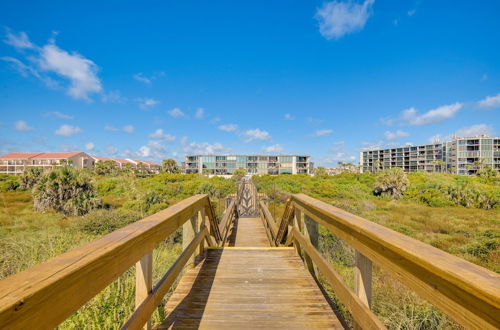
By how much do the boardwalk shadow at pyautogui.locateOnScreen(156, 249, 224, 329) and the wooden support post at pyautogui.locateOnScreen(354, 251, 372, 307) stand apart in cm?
134

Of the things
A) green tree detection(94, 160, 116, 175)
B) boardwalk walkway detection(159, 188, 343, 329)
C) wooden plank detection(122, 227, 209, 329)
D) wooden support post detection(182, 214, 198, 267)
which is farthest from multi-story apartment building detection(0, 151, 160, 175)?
wooden plank detection(122, 227, 209, 329)

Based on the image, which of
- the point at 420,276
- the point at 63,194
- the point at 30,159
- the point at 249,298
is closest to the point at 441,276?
the point at 420,276

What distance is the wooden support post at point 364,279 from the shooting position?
4.75 feet

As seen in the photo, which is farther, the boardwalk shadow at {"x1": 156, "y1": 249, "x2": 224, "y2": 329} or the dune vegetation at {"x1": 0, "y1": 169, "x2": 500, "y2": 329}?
the dune vegetation at {"x1": 0, "y1": 169, "x2": 500, "y2": 329}

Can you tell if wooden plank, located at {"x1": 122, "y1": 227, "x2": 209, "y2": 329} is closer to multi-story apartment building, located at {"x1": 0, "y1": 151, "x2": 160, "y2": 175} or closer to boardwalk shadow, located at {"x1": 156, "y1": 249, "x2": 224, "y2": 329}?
boardwalk shadow, located at {"x1": 156, "y1": 249, "x2": 224, "y2": 329}

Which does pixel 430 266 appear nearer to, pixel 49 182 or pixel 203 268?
pixel 203 268

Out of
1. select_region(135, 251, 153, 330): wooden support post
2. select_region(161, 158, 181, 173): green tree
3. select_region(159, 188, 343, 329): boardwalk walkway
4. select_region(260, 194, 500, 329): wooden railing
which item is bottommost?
select_region(159, 188, 343, 329): boardwalk walkway

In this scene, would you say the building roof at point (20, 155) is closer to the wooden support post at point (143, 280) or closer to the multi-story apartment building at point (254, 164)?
the multi-story apartment building at point (254, 164)

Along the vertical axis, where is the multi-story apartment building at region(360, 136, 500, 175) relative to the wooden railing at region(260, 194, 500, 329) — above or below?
above

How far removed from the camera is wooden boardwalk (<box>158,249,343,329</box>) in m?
1.98

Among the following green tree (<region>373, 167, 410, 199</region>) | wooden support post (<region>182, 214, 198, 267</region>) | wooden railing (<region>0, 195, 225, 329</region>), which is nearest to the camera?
wooden railing (<region>0, 195, 225, 329</region>)

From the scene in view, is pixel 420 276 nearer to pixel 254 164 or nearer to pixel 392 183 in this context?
pixel 392 183

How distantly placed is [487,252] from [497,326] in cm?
1069

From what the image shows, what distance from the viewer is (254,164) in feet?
241
